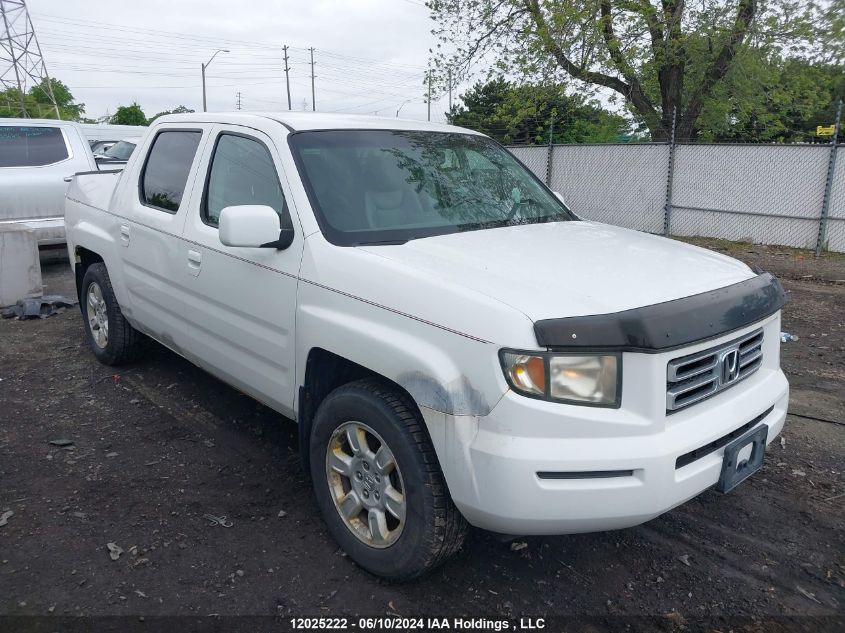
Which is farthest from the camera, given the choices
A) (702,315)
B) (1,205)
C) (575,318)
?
(1,205)

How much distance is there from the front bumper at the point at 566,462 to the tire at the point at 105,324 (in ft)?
11.7

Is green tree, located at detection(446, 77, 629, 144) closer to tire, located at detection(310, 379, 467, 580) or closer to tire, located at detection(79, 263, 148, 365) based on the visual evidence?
tire, located at detection(79, 263, 148, 365)

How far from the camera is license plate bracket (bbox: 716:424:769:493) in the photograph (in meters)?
2.62

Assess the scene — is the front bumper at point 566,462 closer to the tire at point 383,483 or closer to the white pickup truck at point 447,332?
the white pickup truck at point 447,332

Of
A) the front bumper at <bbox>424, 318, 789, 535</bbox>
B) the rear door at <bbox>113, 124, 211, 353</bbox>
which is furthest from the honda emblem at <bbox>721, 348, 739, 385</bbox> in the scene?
the rear door at <bbox>113, 124, 211, 353</bbox>

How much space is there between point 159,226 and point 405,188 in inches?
64.8

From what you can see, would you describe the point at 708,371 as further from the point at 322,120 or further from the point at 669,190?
the point at 669,190

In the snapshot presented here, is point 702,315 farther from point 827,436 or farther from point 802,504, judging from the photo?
point 827,436

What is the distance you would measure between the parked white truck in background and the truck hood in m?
7.37

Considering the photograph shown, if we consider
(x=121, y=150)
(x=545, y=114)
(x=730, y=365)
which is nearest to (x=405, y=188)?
(x=730, y=365)

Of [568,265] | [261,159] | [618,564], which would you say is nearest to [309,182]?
[261,159]

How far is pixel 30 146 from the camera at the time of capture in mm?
9125

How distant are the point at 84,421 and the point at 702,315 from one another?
12.5 ft

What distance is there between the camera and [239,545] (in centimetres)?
318
